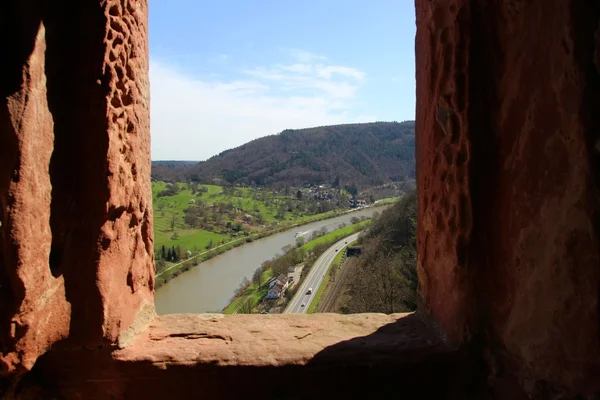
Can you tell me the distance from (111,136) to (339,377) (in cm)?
131

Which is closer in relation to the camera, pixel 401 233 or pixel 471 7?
pixel 471 7

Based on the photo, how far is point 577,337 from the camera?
129 cm

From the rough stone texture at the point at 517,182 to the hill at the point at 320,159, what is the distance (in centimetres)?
4494

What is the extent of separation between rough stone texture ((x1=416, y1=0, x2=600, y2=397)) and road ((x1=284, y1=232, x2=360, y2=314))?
1182 centimetres

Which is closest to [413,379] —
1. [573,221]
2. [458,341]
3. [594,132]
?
[458,341]

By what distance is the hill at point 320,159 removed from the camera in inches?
2000

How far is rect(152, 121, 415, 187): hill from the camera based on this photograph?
2000 inches

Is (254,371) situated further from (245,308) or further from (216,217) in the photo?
(216,217)

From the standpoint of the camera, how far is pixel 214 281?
1728 cm

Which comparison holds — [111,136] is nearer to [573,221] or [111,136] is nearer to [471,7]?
[471,7]

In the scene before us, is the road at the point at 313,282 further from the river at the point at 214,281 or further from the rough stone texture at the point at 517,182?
the rough stone texture at the point at 517,182

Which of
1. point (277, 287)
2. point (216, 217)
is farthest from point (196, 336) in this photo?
point (216, 217)

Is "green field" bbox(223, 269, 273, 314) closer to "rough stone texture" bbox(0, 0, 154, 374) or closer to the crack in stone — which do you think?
the crack in stone

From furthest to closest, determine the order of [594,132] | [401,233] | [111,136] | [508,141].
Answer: [401,233]
[111,136]
[508,141]
[594,132]
